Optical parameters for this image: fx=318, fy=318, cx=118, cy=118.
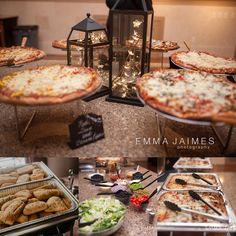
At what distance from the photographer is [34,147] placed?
850mm

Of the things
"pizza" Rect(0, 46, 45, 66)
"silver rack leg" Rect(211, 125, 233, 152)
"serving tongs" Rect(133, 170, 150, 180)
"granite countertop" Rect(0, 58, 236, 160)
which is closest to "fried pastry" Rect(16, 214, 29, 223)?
"granite countertop" Rect(0, 58, 236, 160)

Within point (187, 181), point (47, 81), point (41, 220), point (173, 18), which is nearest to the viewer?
point (173, 18)

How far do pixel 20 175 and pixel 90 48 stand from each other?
0.51 m

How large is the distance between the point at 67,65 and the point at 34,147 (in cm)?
25

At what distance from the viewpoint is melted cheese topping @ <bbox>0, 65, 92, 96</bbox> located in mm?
798

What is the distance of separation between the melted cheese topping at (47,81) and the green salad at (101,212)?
16.7 inches

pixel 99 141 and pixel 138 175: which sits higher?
pixel 99 141

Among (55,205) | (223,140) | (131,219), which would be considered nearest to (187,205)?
(131,219)

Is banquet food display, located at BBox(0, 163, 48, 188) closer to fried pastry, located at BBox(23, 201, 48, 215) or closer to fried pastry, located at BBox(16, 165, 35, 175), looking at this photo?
fried pastry, located at BBox(16, 165, 35, 175)

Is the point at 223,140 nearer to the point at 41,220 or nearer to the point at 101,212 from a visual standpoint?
the point at 101,212

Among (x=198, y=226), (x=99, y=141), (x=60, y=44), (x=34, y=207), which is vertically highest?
(x=60, y=44)

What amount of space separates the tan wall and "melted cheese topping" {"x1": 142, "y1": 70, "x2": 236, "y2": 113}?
0.31 ft

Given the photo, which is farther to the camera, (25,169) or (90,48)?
(25,169)

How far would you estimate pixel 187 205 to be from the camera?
1116 millimetres
